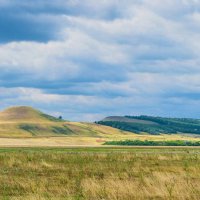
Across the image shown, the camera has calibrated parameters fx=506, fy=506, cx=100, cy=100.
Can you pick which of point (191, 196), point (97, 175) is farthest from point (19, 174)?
point (191, 196)

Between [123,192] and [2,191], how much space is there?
5.98m

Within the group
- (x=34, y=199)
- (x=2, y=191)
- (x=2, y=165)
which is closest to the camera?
(x=34, y=199)

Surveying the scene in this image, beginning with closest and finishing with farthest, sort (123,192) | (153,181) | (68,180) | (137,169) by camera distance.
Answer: (123,192) < (153,181) < (68,180) < (137,169)

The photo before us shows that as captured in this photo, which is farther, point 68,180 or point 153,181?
point 68,180

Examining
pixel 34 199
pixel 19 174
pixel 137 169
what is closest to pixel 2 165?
pixel 19 174

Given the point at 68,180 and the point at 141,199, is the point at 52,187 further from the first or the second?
the point at 141,199

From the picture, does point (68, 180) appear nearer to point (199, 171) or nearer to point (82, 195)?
point (82, 195)

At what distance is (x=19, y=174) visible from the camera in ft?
106

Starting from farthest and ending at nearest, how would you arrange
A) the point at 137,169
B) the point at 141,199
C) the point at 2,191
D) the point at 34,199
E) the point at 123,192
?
the point at 137,169
the point at 2,191
the point at 123,192
the point at 141,199
the point at 34,199

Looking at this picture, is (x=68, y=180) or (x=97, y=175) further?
(x=97, y=175)

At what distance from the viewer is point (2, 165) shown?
40.2 m

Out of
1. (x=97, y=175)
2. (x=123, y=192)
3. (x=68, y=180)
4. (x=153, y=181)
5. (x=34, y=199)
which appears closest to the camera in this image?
(x=34, y=199)

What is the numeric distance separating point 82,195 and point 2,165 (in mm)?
18927

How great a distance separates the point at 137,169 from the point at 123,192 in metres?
13.9
